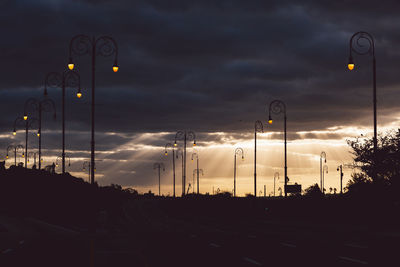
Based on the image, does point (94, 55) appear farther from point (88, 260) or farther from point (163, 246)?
point (88, 260)

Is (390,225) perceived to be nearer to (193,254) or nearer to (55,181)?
(193,254)

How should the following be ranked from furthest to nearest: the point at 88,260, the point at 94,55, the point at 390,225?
1. the point at 390,225
2. the point at 94,55
3. the point at 88,260

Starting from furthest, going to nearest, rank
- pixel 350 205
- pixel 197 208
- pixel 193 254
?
pixel 197 208
pixel 350 205
pixel 193 254

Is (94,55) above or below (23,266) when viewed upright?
above

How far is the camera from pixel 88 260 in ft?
64.4

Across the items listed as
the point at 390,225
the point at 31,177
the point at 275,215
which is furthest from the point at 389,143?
the point at 31,177

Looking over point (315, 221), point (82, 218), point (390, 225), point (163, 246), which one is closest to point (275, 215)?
point (315, 221)

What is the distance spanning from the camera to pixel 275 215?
212 ft

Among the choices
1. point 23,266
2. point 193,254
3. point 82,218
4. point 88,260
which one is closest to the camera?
point 23,266

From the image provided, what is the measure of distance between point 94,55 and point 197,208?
57.4 metres

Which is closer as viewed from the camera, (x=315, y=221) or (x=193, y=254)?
(x=193, y=254)

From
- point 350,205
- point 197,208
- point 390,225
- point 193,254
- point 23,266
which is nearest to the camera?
point 23,266

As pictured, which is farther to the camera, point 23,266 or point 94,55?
point 94,55

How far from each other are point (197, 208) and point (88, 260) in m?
70.4
